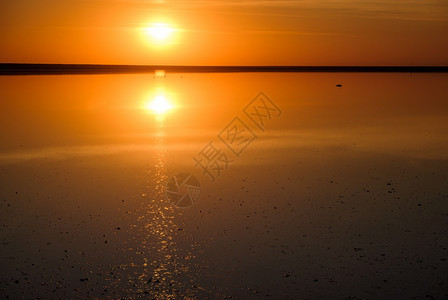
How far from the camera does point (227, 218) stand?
19.8ft

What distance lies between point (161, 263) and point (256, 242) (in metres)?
1.02

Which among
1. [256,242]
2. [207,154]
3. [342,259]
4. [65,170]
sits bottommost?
[342,259]

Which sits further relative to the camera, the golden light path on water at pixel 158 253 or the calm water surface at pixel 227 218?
the calm water surface at pixel 227 218

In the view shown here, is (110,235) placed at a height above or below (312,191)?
below

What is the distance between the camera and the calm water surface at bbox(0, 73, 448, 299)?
4301 millimetres

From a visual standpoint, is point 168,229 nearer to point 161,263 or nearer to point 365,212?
point 161,263

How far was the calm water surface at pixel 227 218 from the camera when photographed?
430 cm

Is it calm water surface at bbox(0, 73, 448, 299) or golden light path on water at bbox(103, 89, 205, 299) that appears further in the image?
calm water surface at bbox(0, 73, 448, 299)

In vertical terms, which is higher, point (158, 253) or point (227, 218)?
point (227, 218)

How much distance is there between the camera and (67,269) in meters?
4.55

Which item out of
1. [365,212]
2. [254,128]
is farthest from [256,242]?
[254,128]

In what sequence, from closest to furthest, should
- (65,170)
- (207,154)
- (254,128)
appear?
1. (65,170)
2. (207,154)
3. (254,128)

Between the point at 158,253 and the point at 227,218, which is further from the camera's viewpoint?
the point at 227,218

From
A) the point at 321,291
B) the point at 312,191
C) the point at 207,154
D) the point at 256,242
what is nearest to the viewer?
the point at 321,291
